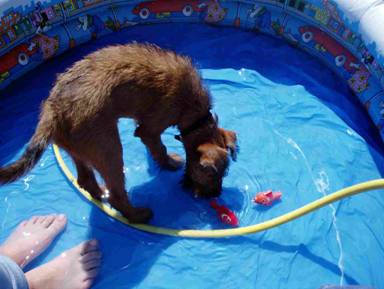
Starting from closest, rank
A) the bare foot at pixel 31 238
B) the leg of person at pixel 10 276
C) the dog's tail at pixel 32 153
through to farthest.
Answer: the leg of person at pixel 10 276 < the dog's tail at pixel 32 153 < the bare foot at pixel 31 238

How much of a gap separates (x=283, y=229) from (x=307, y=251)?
29 cm

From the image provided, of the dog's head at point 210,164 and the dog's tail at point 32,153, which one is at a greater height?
the dog's tail at point 32,153

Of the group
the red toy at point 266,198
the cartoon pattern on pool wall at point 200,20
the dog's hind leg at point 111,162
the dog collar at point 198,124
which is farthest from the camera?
the cartoon pattern on pool wall at point 200,20

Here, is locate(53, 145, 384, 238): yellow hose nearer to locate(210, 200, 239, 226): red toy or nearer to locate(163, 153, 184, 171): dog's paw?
locate(210, 200, 239, 226): red toy

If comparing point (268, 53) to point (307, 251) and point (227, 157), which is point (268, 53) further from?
point (307, 251)

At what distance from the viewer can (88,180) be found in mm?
3672

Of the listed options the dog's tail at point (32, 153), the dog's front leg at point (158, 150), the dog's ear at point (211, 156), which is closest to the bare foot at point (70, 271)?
the dog's tail at point (32, 153)

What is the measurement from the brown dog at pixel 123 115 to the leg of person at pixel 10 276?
1.94 ft

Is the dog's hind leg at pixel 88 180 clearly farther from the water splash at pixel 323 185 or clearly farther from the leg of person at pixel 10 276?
the water splash at pixel 323 185

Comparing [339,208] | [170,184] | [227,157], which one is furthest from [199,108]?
[339,208]

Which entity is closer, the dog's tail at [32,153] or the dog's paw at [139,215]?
the dog's tail at [32,153]

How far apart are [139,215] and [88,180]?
0.61 metres

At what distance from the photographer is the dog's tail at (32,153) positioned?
2705 mm

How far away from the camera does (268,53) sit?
5676 millimetres
